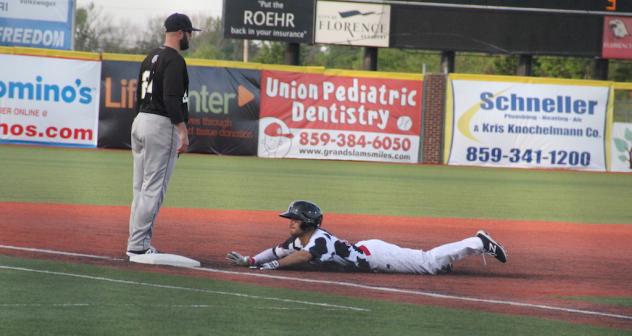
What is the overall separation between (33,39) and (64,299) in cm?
2935

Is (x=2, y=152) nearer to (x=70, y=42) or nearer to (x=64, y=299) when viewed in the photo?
(x=70, y=42)

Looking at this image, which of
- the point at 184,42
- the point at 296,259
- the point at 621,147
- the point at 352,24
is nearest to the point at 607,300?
the point at 296,259

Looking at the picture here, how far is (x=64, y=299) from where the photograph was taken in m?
6.82

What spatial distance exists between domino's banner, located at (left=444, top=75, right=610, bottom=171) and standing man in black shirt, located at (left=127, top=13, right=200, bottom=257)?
→ 2171 cm

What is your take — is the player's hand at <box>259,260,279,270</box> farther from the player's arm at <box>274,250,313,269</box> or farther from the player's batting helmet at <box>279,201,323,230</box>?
the player's batting helmet at <box>279,201,323,230</box>

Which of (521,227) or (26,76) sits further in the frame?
(26,76)

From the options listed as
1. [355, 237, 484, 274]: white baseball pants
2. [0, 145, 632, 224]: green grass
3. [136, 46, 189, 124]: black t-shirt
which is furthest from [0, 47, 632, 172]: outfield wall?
[355, 237, 484, 274]: white baseball pants

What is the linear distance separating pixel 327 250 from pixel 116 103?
20118 millimetres

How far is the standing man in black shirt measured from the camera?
8562 mm

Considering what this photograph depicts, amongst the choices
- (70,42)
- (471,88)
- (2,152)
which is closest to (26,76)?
(2,152)

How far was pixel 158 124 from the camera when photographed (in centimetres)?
860

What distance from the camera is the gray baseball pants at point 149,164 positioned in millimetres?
8609

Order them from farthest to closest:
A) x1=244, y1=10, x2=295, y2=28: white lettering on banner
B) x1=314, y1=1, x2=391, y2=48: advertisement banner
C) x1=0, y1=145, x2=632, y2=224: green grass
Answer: x1=314, y1=1, x2=391, y2=48: advertisement banner, x1=244, y1=10, x2=295, y2=28: white lettering on banner, x1=0, y1=145, x2=632, y2=224: green grass

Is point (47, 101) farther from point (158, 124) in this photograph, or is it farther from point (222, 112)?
point (158, 124)
